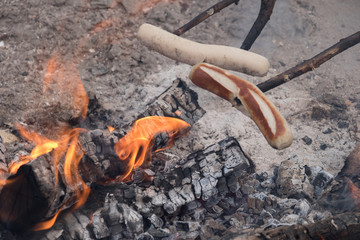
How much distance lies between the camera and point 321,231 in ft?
9.06

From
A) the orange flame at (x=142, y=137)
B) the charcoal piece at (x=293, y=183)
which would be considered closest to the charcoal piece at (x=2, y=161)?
the orange flame at (x=142, y=137)

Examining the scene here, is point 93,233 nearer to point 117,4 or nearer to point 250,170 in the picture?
point 250,170

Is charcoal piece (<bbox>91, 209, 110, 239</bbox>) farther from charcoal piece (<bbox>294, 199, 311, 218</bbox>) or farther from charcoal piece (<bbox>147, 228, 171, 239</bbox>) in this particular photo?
charcoal piece (<bbox>294, 199, 311, 218</bbox>)

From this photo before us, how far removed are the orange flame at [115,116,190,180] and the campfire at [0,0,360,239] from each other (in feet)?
0.04

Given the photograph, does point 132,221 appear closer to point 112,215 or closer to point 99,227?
point 112,215

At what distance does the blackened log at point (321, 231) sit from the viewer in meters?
2.75

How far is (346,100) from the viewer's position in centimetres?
526

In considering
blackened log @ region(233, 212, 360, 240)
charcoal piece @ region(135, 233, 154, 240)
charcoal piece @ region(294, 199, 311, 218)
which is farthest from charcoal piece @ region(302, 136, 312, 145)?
charcoal piece @ region(135, 233, 154, 240)

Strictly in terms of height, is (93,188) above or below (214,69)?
below

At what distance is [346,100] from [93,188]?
13.1 ft

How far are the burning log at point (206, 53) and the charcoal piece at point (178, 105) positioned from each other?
18.3 inches

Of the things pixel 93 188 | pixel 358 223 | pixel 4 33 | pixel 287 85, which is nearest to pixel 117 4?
pixel 4 33

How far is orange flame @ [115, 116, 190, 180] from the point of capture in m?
3.81

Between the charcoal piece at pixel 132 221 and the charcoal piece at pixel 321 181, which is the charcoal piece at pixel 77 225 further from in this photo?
the charcoal piece at pixel 321 181
